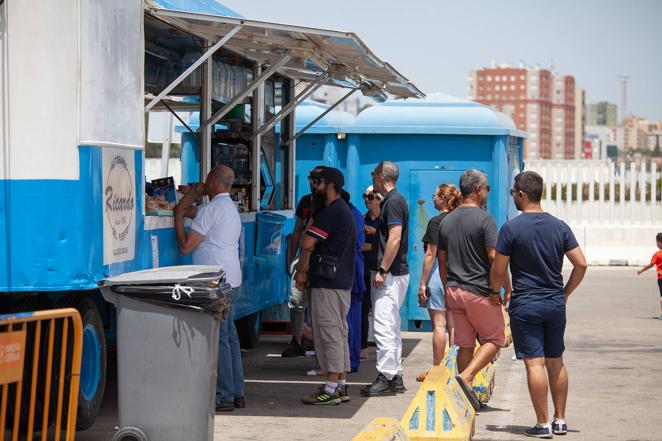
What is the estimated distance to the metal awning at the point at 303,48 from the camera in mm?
8219

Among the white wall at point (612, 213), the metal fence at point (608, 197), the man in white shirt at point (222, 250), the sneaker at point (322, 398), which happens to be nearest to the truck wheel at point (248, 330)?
the sneaker at point (322, 398)

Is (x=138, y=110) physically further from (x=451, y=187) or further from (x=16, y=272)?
(x=451, y=187)

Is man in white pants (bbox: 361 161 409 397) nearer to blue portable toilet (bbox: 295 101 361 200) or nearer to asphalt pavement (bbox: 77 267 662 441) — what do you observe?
asphalt pavement (bbox: 77 267 662 441)

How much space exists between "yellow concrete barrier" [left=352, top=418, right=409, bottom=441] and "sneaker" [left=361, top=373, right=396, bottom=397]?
3.33 m

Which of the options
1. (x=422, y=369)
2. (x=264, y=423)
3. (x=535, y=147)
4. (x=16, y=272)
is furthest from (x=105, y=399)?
(x=535, y=147)

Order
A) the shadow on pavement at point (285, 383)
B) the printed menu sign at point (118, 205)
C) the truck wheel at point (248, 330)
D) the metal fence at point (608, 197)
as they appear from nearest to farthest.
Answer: the printed menu sign at point (118, 205) → the shadow on pavement at point (285, 383) → the truck wheel at point (248, 330) → the metal fence at point (608, 197)

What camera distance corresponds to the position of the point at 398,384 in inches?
382

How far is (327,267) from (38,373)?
243cm

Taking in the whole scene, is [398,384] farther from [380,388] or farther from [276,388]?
[276,388]

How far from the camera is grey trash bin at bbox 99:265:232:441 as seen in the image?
272 inches

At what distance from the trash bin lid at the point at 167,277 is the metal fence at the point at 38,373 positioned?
38 cm

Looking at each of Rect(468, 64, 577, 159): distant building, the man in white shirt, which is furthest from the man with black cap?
Rect(468, 64, 577, 159): distant building

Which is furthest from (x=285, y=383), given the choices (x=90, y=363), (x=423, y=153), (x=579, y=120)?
(x=579, y=120)

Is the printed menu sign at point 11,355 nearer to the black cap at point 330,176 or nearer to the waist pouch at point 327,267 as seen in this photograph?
the waist pouch at point 327,267
